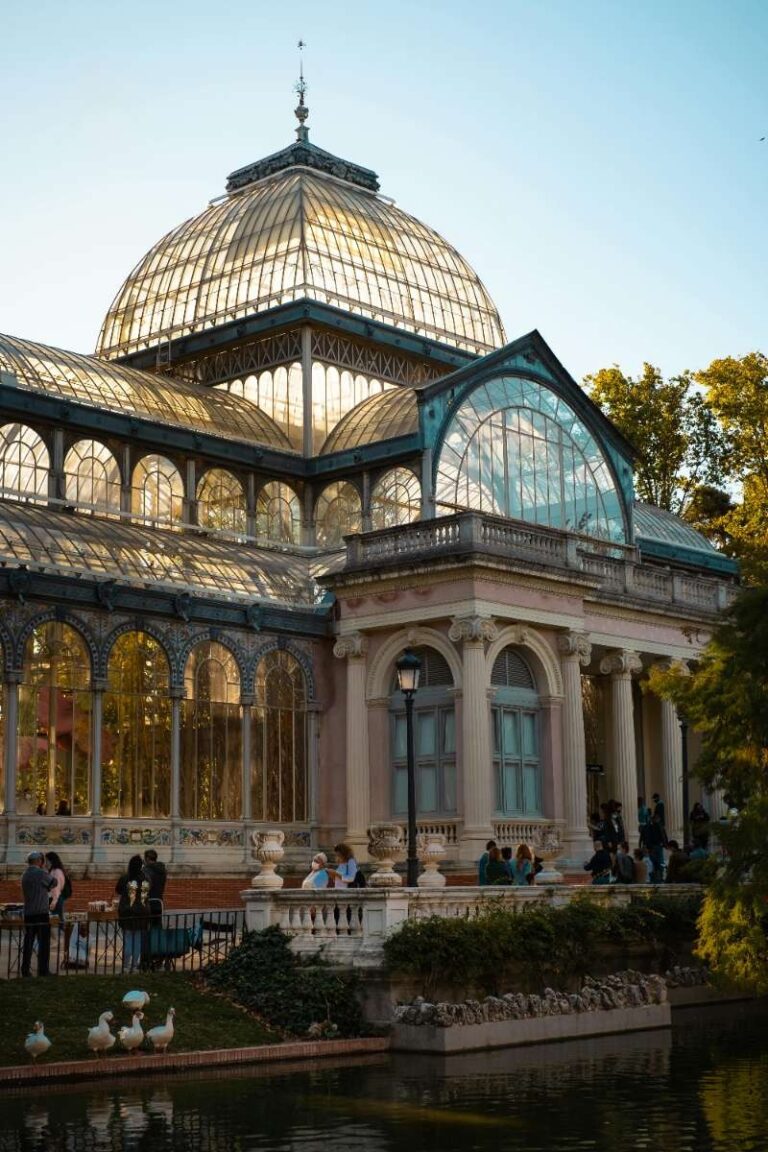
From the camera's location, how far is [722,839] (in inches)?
926

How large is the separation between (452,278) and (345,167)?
16.3 feet

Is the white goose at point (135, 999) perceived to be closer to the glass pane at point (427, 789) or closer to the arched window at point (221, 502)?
the glass pane at point (427, 789)

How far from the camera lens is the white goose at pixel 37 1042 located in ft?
59.0

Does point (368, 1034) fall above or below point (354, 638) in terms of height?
below

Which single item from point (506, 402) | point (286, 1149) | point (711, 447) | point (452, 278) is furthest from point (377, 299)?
point (286, 1149)

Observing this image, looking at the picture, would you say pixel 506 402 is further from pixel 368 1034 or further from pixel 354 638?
pixel 368 1034

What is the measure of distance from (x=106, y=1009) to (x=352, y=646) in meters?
18.2

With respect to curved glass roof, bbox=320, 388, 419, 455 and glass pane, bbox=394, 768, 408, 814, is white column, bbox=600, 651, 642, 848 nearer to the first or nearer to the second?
glass pane, bbox=394, 768, 408, 814

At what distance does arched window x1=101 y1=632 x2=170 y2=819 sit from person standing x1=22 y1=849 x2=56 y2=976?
1080 centimetres

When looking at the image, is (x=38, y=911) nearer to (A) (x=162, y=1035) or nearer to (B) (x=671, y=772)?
(A) (x=162, y=1035)

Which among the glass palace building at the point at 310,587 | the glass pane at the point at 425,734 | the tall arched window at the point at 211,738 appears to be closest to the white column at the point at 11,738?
the glass palace building at the point at 310,587

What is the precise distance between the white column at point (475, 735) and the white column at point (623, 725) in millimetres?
5248

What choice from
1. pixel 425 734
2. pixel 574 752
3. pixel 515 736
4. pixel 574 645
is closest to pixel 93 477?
pixel 425 734

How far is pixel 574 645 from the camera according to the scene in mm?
38031
